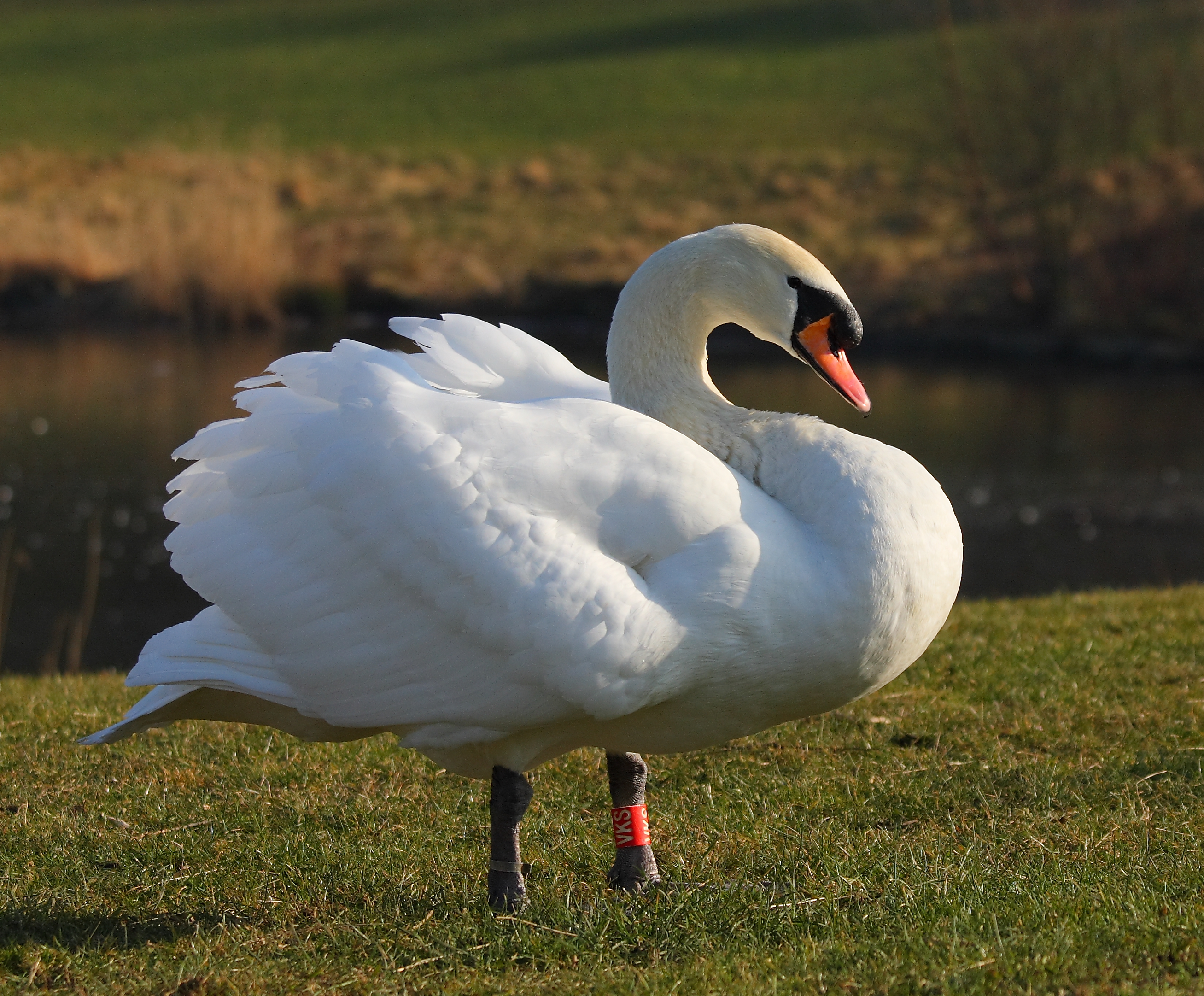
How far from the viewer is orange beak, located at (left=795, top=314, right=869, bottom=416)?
412 cm

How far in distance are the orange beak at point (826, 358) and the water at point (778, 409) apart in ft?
17.8

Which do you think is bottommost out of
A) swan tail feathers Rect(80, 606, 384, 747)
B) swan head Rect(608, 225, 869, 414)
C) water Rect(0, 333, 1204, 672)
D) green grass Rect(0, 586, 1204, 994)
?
water Rect(0, 333, 1204, 672)

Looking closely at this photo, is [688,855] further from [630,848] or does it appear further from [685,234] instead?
[685,234]

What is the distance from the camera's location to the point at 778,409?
62.8 feet

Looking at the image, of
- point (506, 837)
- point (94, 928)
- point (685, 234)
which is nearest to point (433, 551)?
point (506, 837)

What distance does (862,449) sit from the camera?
3.83 m

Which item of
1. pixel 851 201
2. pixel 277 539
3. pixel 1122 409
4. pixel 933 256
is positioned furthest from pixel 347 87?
pixel 277 539

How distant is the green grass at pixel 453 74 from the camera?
3894cm

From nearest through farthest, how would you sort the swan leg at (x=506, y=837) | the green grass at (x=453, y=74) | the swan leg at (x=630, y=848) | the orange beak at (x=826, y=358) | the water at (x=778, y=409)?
the swan leg at (x=506, y=837), the swan leg at (x=630, y=848), the orange beak at (x=826, y=358), the water at (x=778, y=409), the green grass at (x=453, y=74)

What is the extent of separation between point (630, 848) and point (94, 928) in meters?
1.39

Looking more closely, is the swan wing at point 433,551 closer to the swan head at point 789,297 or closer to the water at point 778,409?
the swan head at point 789,297

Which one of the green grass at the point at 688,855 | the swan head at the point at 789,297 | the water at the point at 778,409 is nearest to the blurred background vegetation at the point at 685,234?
the water at the point at 778,409

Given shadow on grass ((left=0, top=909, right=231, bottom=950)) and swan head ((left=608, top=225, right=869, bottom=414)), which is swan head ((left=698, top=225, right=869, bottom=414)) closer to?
swan head ((left=608, top=225, right=869, bottom=414))

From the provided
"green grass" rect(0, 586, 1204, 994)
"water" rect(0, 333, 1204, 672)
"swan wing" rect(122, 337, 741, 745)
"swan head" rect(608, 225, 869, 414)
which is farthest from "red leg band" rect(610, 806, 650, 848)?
"water" rect(0, 333, 1204, 672)
